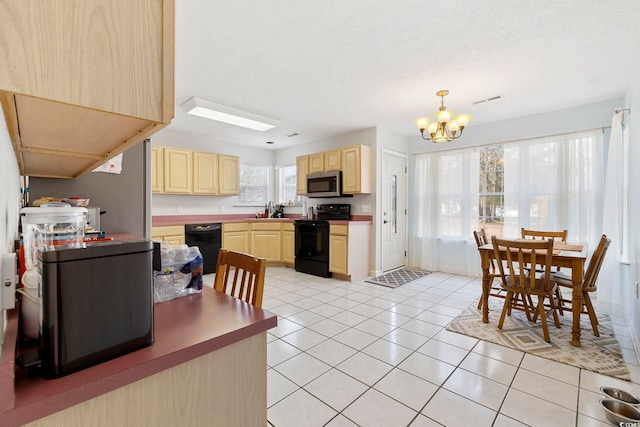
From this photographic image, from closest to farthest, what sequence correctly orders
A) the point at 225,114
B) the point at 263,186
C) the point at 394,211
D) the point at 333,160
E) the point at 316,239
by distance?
1. the point at 225,114
2. the point at 316,239
3. the point at 333,160
4. the point at 394,211
5. the point at 263,186

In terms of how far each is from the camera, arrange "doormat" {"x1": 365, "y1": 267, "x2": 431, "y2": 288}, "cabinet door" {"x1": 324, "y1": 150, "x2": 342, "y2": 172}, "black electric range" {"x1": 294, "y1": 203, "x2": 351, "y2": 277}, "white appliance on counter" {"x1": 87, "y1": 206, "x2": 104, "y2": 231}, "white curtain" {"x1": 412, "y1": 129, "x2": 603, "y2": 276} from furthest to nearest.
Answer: "cabinet door" {"x1": 324, "y1": 150, "x2": 342, "y2": 172}
"black electric range" {"x1": 294, "y1": 203, "x2": 351, "y2": 277}
"doormat" {"x1": 365, "y1": 267, "x2": 431, "y2": 288}
"white curtain" {"x1": 412, "y1": 129, "x2": 603, "y2": 276}
"white appliance on counter" {"x1": 87, "y1": 206, "x2": 104, "y2": 231}

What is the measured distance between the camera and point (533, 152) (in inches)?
164

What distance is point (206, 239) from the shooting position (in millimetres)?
4855

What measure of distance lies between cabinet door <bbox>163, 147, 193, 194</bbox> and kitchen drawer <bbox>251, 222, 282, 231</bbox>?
1298mm

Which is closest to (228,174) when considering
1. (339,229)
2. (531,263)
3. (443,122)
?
(339,229)

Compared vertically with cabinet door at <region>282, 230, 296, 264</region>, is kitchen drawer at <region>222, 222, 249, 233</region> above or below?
above

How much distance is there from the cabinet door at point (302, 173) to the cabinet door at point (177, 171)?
192 cm

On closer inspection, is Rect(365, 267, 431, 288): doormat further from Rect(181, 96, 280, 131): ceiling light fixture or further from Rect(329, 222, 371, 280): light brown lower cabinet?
Rect(181, 96, 280, 131): ceiling light fixture

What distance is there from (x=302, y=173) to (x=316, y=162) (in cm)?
40

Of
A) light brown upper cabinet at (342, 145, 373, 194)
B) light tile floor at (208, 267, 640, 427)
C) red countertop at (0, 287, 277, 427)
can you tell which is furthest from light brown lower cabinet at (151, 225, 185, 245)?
red countertop at (0, 287, 277, 427)

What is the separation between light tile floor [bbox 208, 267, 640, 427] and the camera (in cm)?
165

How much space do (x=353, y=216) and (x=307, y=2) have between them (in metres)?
3.62

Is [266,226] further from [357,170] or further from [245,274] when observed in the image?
[245,274]

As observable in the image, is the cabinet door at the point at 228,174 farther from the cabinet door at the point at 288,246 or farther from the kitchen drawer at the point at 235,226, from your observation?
the cabinet door at the point at 288,246
